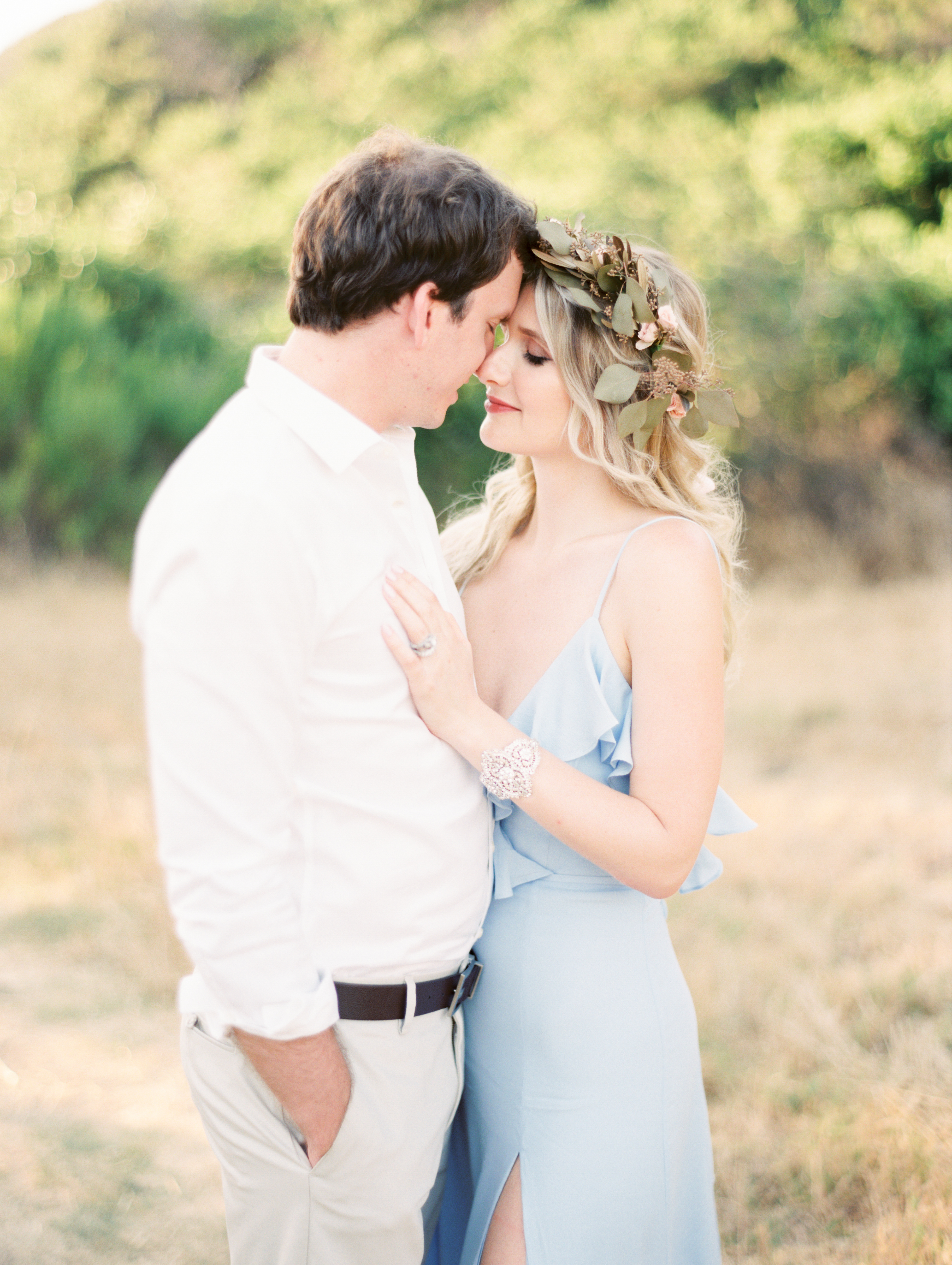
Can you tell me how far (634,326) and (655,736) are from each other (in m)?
0.83

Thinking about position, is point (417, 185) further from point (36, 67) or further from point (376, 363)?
point (36, 67)

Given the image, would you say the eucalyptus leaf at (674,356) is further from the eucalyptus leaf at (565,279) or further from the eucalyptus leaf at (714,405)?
the eucalyptus leaf at (565,279)

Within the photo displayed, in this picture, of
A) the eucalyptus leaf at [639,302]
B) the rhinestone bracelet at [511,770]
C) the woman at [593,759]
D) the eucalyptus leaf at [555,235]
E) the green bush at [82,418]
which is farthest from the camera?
the green bush at [82,418]

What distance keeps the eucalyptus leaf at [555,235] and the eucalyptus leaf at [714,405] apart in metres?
0.42

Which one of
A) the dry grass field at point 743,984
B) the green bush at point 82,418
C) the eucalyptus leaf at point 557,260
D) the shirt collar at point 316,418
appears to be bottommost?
the dry grass field at point 743,984

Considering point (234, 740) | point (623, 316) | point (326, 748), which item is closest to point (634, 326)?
point (623, 316)

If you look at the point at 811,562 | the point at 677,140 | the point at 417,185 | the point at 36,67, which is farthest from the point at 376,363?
the point at 36,67

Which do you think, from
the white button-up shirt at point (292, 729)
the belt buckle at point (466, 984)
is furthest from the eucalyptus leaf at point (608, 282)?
the belt buckle at point (466, 984)

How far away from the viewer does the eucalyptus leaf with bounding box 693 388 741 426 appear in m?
2.19

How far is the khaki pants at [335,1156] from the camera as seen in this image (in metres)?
1.64

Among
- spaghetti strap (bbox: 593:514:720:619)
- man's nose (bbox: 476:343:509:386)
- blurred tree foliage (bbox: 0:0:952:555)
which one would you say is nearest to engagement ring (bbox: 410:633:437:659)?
spaghetti strap (bbox: 593:514:720:619)

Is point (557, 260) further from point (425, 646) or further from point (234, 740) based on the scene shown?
point (234, 740)

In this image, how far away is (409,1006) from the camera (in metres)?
1.70

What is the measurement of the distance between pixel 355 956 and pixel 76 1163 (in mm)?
2170
